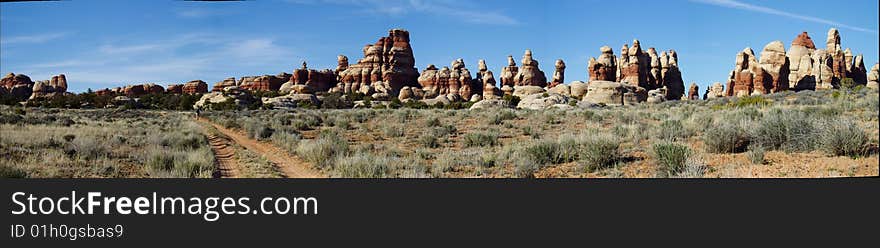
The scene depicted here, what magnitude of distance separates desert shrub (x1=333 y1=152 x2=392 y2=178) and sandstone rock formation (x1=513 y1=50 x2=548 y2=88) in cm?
8206

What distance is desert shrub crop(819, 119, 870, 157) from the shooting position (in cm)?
840

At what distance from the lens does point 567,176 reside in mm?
8531

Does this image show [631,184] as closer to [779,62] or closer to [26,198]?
[26,198]

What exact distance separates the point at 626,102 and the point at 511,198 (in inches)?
2167

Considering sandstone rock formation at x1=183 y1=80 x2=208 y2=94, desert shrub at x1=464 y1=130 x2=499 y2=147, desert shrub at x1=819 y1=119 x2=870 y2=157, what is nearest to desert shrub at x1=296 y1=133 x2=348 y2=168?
desert shrub at x1=464 y1=130 x2=499 y2=147

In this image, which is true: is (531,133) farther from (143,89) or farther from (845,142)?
(143,89)

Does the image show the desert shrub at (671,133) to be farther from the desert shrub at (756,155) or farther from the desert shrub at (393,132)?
the desert shrub at (393,132)

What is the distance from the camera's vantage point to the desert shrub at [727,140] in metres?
9.48

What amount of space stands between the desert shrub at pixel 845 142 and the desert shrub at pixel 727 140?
1.20 m

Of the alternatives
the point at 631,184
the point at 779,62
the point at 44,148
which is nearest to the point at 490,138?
the point at 631,184

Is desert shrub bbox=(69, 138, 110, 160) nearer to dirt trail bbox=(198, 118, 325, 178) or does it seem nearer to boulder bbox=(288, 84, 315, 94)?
dirt trail bbox=(198, 118, 325, 178)

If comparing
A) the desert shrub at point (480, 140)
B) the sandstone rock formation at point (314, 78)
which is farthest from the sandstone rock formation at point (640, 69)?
the desert shrub at point (480, 140)

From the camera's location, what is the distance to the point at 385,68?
332 ft

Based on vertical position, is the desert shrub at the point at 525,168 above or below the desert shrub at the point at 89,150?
below
